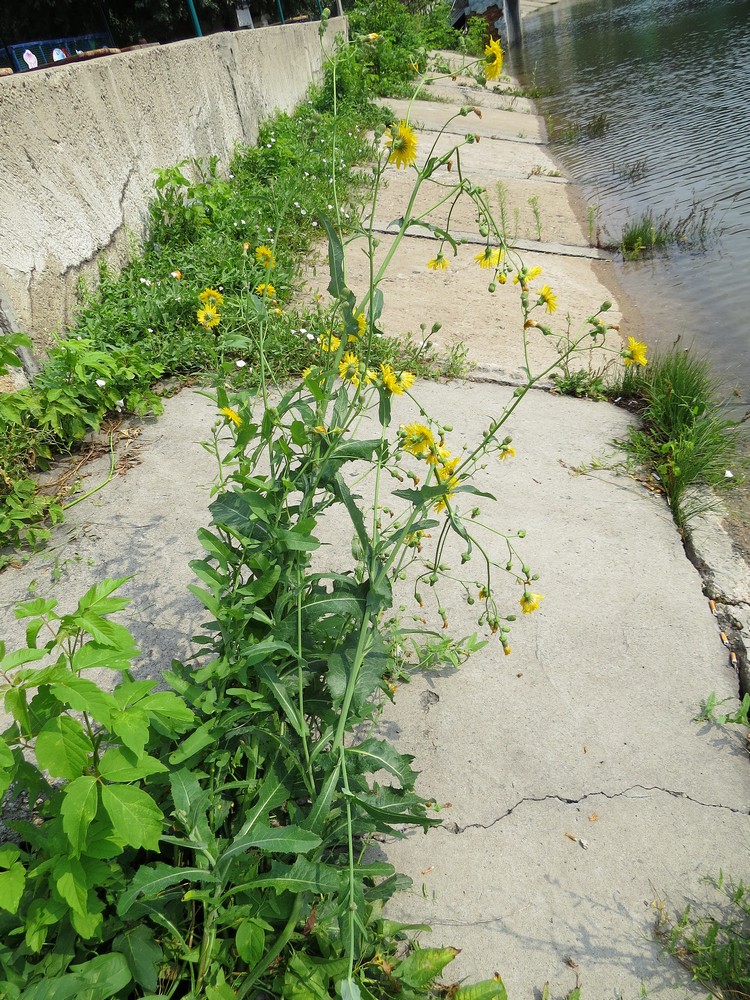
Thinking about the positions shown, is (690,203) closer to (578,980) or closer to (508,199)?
(508,199)

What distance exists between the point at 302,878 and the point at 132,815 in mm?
346

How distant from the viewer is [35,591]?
2268 mm

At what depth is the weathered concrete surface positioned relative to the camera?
5.29 feet

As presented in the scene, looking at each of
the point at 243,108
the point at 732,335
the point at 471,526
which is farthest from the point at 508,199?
the point at 471,526

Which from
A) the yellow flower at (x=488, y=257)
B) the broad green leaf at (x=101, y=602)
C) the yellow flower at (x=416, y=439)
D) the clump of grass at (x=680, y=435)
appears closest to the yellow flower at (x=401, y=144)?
the yellow flower at (x=488, y=257)

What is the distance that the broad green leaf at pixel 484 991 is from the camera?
1.41 metres

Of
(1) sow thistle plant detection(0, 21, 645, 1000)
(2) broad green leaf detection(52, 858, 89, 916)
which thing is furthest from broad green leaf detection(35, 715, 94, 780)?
(2) broad green leaf detection(52, 858, 89, 916)

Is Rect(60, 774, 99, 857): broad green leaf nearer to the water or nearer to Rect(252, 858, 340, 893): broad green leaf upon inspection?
Rect(252, 858, 340, 893): broad green leaf

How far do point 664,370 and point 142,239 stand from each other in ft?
10.4

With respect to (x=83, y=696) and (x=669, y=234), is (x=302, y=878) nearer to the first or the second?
(x=83, y=696)

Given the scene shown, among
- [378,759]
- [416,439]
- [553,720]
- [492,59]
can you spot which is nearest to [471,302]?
[492,59]

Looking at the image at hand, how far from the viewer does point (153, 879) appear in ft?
3.81

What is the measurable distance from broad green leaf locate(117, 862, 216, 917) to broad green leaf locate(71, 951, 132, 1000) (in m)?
0.07

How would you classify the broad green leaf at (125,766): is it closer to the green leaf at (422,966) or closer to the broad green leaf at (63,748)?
the broad green leaf at (63,748)
